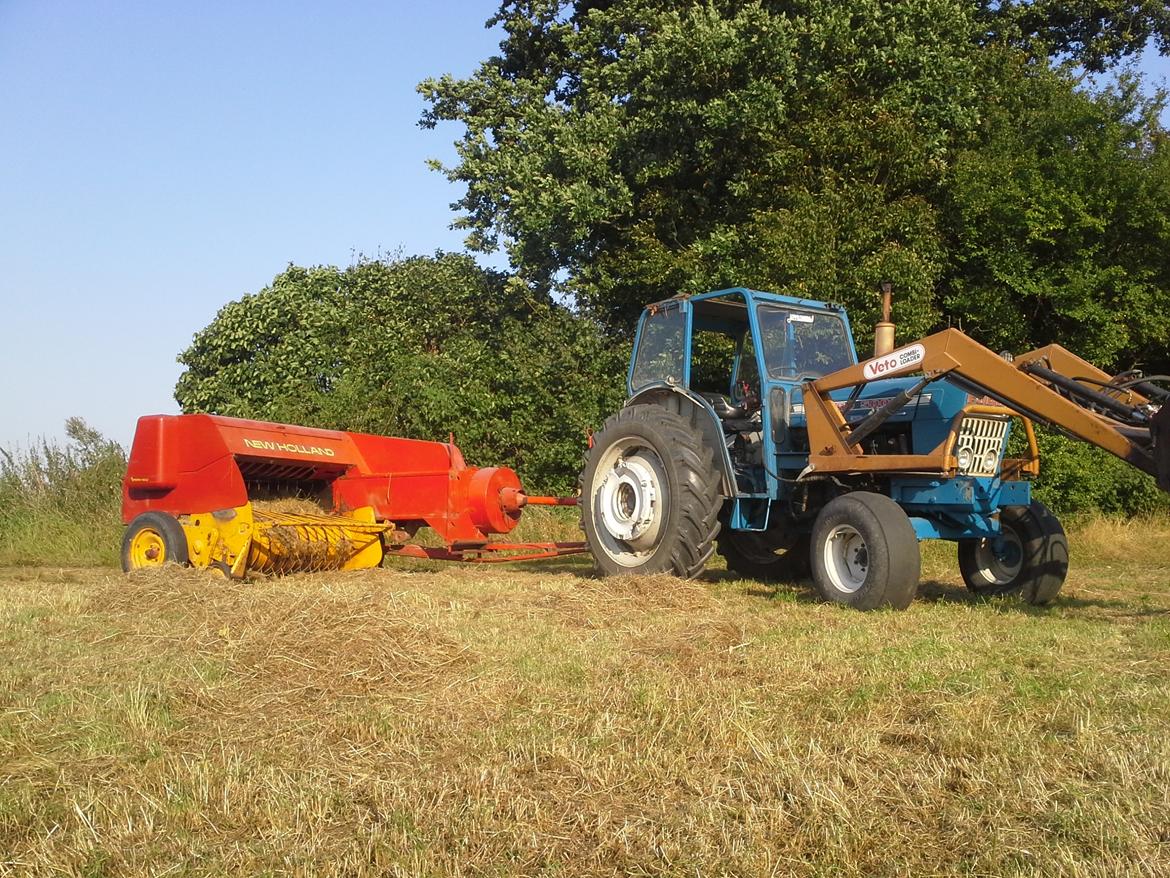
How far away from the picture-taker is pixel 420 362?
1627 cm

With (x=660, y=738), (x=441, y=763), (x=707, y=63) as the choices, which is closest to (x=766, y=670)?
(x=660, y=738)

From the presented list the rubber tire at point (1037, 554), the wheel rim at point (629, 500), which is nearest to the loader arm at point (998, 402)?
the rubber tire at point (1037, 554)

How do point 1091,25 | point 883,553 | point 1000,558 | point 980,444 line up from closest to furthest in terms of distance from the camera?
point 883,553 → point 980,444 → point 1000,558 → point 1091,25

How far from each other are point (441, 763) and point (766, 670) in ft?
5.58

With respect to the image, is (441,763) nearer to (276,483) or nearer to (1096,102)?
(276,483)

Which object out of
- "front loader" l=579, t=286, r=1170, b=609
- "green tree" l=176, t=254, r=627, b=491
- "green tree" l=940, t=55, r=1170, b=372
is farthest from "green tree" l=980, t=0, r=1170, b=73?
"front loader" l=579, t=286, r=1170, b=609

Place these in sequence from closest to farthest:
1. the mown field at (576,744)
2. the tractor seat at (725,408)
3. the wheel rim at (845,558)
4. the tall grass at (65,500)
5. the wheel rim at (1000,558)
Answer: the mown field at (576,744)
the wheel rim at (845,558)
the wheel rim at (1000,558)
the tractor seat at (725,408)
the tall grass at (65,500)

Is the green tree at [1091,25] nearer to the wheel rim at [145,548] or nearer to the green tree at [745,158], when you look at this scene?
the green tree at [745,158]

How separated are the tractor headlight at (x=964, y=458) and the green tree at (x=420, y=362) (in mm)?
8346

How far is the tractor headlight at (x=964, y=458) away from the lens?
279 inches

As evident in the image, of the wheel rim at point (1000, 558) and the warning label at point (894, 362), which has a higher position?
the warning label at point (894, 362)

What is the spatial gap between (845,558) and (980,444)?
1216 millimetres

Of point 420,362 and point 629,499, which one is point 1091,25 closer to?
point 420,362

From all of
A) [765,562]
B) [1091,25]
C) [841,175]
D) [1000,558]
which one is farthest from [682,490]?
[1091,25]
